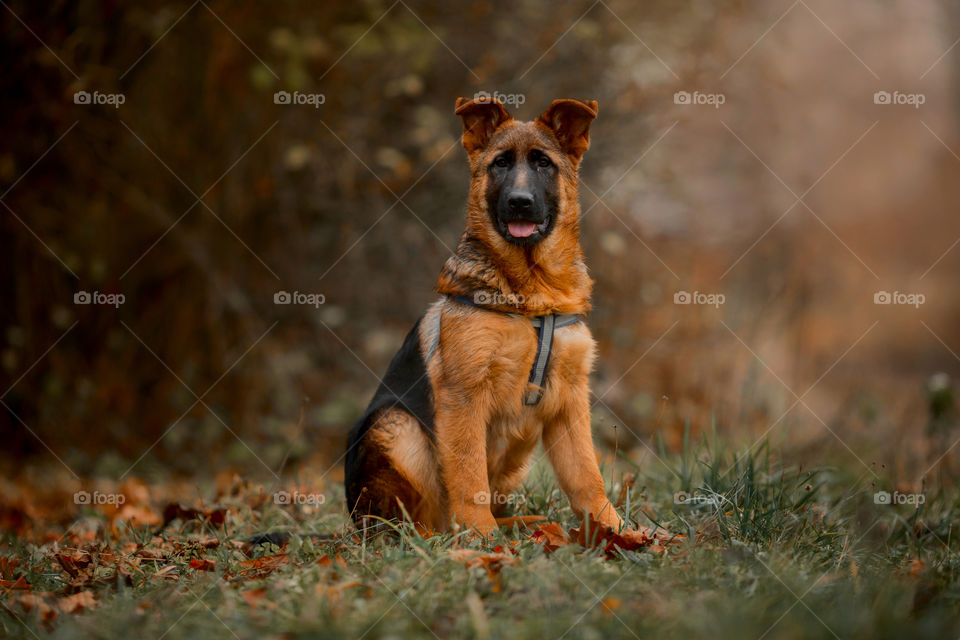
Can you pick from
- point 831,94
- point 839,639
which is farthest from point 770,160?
point 839,639

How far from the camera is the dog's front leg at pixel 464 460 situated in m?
3.94

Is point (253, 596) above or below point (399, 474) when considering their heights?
below

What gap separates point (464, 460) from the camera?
13.0 feet

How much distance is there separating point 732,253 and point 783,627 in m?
9.25

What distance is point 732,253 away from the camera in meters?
11.2
